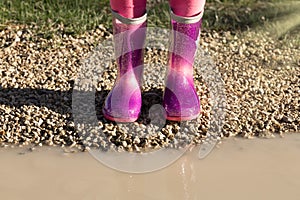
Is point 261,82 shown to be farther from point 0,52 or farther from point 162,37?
point 0,52

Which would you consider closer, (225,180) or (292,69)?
(225,180)

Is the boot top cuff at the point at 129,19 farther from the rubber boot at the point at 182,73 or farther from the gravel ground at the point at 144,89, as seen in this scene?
the gravel ground at the point at 144,89

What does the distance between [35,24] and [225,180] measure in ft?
5.31

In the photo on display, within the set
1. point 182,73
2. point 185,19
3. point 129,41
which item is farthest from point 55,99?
point 185,19

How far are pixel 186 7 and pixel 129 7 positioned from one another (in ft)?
0.78

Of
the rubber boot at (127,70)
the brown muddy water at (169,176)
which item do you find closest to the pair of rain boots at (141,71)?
the rubber boot at (127,70)

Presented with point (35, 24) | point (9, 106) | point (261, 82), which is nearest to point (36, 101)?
point (9, 106)

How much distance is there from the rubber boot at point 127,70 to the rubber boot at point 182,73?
13 centimetres

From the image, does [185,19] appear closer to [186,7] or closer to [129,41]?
[186,7]

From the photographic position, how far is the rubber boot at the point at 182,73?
2881mm

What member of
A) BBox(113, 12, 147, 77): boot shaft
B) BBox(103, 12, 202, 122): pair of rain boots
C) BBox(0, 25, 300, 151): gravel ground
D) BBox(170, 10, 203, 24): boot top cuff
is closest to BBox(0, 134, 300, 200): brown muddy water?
BBox(0, 25, 300, 151): gravel ground

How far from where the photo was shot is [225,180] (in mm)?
2756

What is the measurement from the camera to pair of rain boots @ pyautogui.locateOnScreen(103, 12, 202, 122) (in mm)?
2879

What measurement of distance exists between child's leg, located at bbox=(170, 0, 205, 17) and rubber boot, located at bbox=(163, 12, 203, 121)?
2 centimetres
